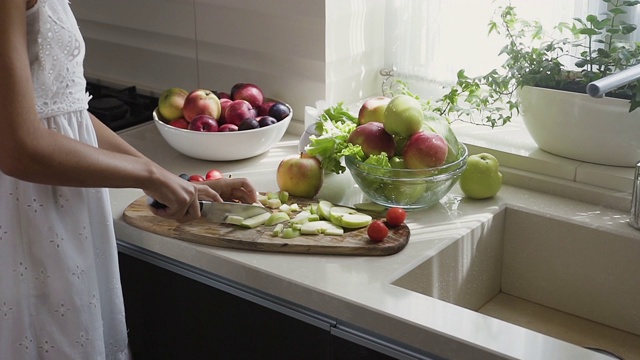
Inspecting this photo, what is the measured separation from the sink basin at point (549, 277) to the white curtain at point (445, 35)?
43 cm

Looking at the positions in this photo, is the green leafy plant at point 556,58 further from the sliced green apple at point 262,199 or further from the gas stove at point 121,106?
the gas stove at point 121,106

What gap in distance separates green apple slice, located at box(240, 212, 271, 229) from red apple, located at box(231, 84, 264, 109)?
1.42ft

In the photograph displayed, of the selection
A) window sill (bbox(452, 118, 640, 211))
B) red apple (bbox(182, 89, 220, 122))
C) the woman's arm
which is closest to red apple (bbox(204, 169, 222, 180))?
red apple (bbox(182, 89, 220, 122))

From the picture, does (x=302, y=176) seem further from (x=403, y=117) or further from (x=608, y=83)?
(x=608, y=83)

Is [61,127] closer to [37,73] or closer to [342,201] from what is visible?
[37,73]

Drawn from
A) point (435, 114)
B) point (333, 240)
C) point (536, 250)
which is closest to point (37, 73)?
point (333, 240)

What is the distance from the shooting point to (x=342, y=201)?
1.70m

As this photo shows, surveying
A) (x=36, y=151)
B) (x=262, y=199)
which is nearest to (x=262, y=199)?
(x=262, y=199)

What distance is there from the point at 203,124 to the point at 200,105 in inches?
1.9

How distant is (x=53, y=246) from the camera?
139 cm

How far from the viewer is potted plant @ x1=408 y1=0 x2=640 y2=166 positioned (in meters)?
1.61

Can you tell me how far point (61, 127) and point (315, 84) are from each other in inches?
28.9

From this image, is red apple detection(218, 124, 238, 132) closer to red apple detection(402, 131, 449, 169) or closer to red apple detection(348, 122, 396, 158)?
red apple detection(348, 122, 396, 158)

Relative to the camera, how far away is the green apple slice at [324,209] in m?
1.57
